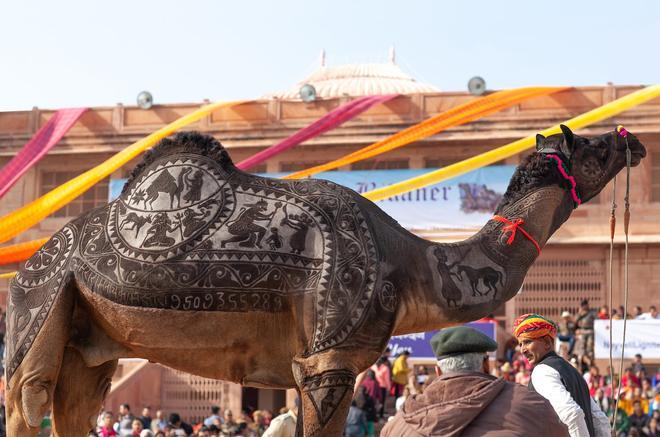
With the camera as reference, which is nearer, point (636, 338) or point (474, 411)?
point (474, 411)

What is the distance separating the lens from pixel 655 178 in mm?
33875

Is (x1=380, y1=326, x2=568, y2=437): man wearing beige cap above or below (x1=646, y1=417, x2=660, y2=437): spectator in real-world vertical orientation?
above

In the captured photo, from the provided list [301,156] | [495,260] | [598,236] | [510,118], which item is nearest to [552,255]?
[598,236]

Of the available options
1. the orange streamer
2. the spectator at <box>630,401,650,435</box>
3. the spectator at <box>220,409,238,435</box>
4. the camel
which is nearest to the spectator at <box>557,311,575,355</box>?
the spectator at <box>630,401,650,435</box>

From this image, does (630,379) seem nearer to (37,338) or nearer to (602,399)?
(602,399)

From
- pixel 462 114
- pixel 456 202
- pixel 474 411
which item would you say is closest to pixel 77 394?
pixel 474 411

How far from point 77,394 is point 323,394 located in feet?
6.55

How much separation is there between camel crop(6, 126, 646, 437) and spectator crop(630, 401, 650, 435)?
12.3 meters

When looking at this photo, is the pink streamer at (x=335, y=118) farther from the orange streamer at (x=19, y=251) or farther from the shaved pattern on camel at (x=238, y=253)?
the shaved pattern on camel at (x=238, y=253)

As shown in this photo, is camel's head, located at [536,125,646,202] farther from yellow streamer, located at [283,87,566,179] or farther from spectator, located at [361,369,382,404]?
yellow streamer, located at [283,87,566,179]

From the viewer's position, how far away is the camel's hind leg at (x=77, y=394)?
8.76m

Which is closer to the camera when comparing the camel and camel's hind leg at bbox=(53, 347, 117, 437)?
the camel

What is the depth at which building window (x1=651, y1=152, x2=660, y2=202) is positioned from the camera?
33.7 meters

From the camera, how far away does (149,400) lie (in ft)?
104
